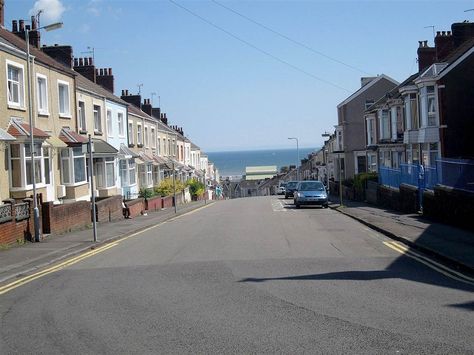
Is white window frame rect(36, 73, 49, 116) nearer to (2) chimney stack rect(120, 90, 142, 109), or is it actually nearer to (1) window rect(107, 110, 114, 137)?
(1) window rect(107, 110, 114, 137)

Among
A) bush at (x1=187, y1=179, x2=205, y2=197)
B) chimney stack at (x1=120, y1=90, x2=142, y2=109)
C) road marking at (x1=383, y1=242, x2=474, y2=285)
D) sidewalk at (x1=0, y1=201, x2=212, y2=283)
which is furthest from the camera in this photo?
bush at (x1=187, y1=179, x2=205, y2=197)

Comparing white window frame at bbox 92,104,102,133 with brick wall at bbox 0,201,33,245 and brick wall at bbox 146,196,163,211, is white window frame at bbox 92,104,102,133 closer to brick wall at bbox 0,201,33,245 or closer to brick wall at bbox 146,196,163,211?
brick wall at bbox 146,196,163,211

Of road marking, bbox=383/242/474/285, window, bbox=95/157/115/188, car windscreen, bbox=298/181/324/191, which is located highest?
window, bbox=95/157/115/188

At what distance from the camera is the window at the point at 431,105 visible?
34.2m

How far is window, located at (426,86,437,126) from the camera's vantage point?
34.2 meters

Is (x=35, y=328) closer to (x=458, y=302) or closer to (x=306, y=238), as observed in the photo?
(x=458, y=302)

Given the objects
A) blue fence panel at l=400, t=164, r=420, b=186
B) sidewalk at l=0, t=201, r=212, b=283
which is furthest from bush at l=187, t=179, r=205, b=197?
sidewalk at l=0, t=201, r=212, b=283

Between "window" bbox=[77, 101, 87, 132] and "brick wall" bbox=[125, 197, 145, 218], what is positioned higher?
"window" bbox=[77, 101, 87, 132]

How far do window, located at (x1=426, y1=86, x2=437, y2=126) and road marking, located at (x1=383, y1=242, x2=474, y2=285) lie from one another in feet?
65.2

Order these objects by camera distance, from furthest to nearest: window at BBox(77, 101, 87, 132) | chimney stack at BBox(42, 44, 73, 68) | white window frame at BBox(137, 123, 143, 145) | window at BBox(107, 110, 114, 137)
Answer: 1. white window frame at BBox(137, 123, 143, 145)
2. window at BBox(107, 110, 114, 137)
3. chimney stack at BBox(42, 44, 73, 68)
4. window at BBox(77, 101, 87, 132)

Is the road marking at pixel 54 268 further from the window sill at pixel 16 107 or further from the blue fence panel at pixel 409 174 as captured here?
the blue fence panel at pixel 409 174

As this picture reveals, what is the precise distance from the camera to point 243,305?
8.73m

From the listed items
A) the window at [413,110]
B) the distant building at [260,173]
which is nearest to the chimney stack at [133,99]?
the window at [413,110]

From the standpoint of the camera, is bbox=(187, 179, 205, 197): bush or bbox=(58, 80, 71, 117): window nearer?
bbox=(58, 80, 71, 117): window
